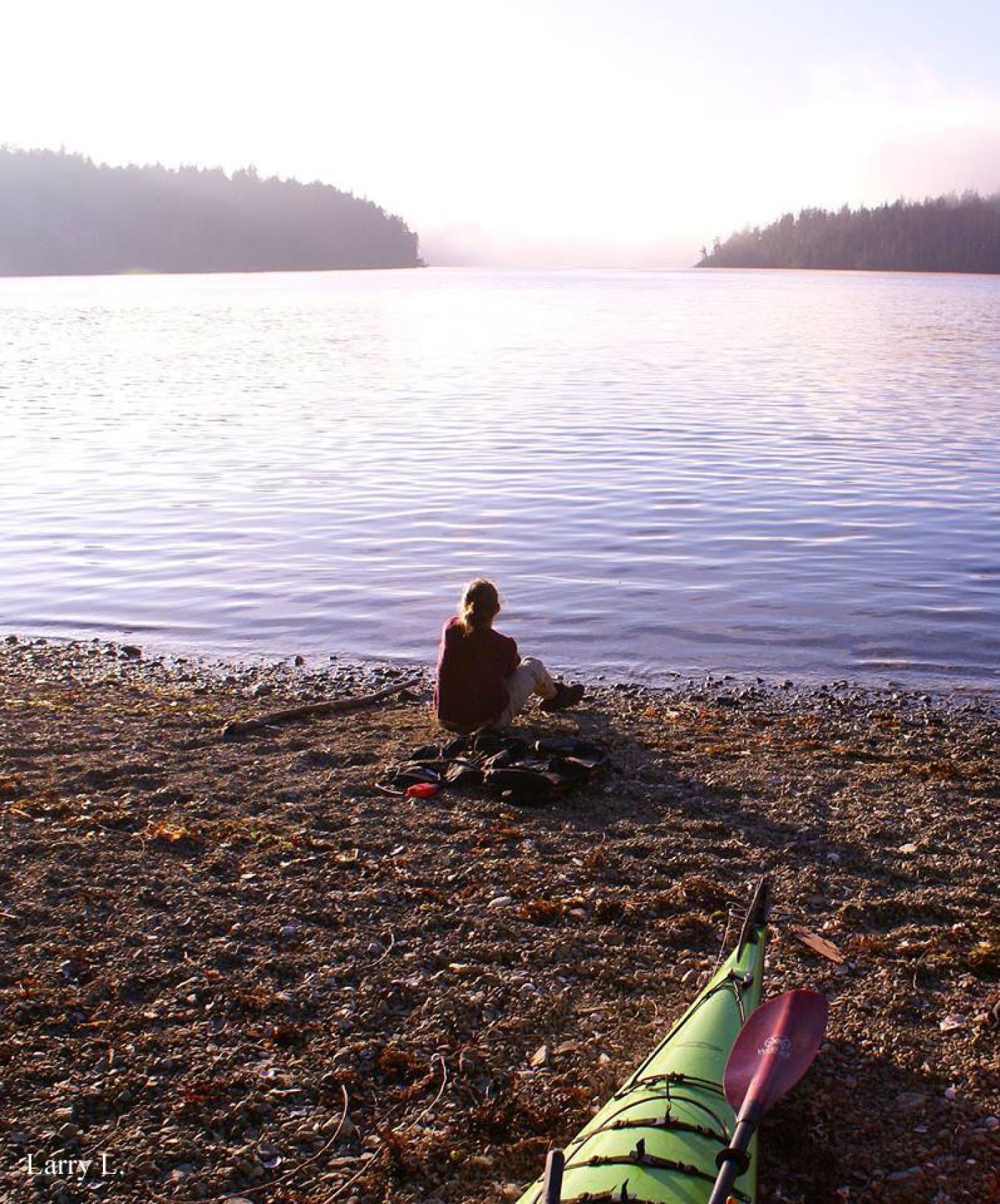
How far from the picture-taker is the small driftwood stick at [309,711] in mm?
9688

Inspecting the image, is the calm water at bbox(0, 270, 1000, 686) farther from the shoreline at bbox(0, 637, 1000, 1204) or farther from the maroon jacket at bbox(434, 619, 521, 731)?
the shoreline at bbox(0, 637, 1000, 1204)

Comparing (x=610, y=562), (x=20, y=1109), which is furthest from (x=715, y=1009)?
(x=610, y=562)

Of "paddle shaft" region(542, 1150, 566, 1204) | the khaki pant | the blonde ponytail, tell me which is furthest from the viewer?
the khaki pant

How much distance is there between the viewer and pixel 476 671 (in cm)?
938

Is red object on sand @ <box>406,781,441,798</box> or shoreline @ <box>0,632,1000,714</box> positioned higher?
red object on sand @ <box>406,781,441,798</box>

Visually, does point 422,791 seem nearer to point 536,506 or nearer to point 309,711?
point 309,711

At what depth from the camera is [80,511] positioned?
67.4 feet

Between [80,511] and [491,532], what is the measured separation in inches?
276

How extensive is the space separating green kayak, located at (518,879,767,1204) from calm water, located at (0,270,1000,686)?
721cm

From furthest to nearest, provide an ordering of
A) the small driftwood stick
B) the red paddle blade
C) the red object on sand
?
1. the small driftwood stick
2. the red object on sand
3. the red paddle blade

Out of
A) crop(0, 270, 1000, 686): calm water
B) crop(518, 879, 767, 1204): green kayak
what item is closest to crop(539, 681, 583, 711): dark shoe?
crop(0, 270, 1000, 686): calm water

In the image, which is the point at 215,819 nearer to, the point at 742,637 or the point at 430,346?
the point at 742,637

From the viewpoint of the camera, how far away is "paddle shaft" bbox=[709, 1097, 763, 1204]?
128 inches

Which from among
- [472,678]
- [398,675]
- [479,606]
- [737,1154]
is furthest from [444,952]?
[398,675]
